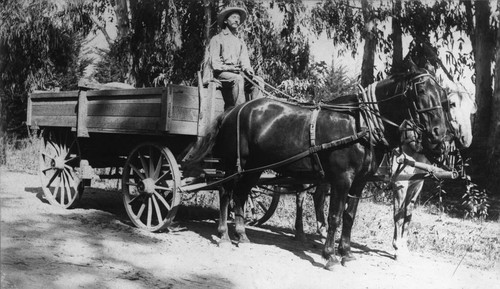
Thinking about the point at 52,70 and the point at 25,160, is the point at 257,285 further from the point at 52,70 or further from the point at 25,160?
the point at 52,70

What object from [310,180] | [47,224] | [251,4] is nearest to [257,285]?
[310,180]

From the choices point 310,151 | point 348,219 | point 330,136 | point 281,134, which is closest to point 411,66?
point 330,136

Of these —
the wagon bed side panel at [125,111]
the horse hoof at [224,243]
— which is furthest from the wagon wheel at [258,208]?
the wagon bed side panel at [125,111]

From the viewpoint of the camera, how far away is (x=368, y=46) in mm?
13500

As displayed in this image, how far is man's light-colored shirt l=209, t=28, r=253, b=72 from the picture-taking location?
656cm

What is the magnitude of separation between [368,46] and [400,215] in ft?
26.9

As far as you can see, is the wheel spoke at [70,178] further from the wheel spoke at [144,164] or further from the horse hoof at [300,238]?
the horse hoof at [300,238]

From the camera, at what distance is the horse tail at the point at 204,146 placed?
6.16m

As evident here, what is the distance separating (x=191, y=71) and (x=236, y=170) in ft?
29.1

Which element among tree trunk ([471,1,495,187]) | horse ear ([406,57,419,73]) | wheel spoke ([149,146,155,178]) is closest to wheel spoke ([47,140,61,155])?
wheel spoke ([149,146,155,178])

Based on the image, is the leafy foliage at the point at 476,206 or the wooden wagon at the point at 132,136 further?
the leafy foliage at the point at 476,206

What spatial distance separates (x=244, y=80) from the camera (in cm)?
673

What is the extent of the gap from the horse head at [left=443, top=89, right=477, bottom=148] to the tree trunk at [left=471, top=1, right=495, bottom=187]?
705 centimetres

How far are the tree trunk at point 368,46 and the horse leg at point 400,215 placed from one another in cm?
721
